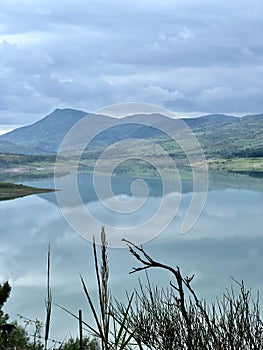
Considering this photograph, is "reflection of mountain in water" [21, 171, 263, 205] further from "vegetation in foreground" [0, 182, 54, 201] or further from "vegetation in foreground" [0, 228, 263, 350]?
"vegetation in foreground" [0, 228, 263, 350]

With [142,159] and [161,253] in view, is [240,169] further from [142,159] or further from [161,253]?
[161,253]

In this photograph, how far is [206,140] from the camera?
168 m

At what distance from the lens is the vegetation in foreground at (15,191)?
2192 inches

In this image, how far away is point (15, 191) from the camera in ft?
191

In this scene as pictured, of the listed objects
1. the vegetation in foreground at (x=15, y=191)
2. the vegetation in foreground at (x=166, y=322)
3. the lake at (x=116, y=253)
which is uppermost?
the vegetation in foreground at (x=15, y=191)

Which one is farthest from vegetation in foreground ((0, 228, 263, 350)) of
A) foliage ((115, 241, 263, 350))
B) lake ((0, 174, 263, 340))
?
lake ((0, 174, 263, 340))

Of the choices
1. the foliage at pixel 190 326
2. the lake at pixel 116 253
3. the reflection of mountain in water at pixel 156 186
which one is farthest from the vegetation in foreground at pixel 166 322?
the reflection of mountain in water at pixel 156 186

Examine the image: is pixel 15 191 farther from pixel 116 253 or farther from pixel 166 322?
pixel 166 322

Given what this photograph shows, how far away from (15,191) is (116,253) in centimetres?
3290

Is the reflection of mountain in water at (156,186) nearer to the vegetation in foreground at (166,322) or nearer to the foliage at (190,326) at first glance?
the vegetation in foreground at (166,322)

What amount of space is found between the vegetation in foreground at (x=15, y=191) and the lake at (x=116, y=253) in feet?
22.2

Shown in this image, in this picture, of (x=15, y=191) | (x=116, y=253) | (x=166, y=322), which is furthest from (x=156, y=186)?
(x=166, y=322)

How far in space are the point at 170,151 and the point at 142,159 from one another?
18066mm

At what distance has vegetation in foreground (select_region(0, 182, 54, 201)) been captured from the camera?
5569 centimetres
